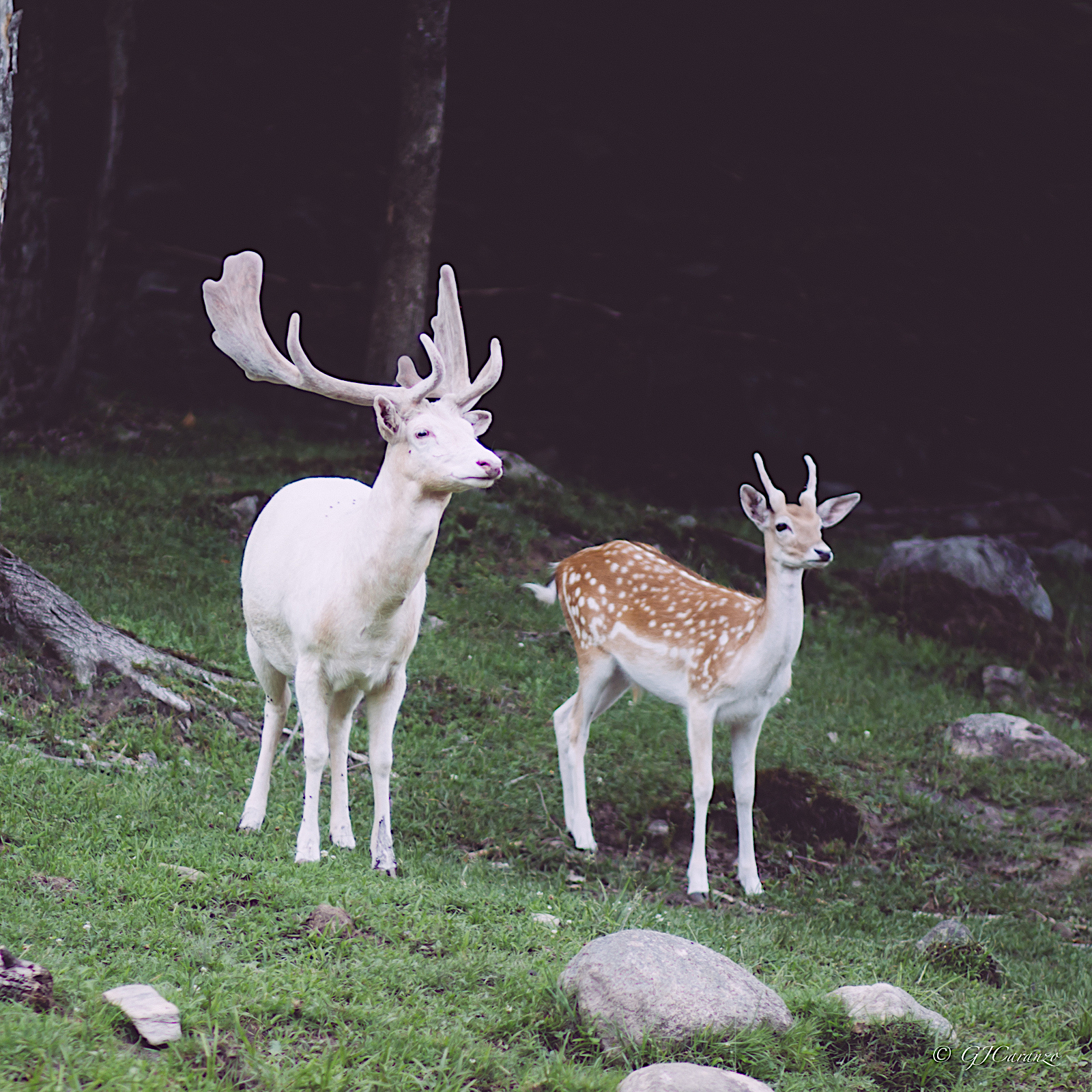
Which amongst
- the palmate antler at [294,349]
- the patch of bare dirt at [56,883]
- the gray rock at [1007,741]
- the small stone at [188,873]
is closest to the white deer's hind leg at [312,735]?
the small stone at [188,873]

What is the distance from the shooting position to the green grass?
365 cm

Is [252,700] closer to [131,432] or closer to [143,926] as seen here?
[143,926]

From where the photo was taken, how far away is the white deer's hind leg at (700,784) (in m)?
6.30

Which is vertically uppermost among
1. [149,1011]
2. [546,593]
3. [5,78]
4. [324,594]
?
[5,78]

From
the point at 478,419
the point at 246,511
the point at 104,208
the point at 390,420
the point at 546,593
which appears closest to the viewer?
the point at 390,420

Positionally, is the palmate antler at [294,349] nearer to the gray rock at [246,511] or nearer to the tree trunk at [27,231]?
the gray rock at [246,511]

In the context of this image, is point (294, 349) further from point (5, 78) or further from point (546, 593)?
point (546, 593)

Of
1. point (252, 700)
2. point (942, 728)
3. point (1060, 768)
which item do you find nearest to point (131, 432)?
point (252, 700)

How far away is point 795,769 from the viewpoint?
7.64 m

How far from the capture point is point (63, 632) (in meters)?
6.61

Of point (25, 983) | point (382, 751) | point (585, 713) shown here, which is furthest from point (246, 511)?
point (25, 983)

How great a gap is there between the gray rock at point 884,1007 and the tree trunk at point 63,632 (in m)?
3.88

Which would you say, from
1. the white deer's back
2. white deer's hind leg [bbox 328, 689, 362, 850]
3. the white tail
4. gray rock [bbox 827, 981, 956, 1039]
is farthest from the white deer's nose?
the white tail

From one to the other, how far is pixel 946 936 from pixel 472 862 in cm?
214
